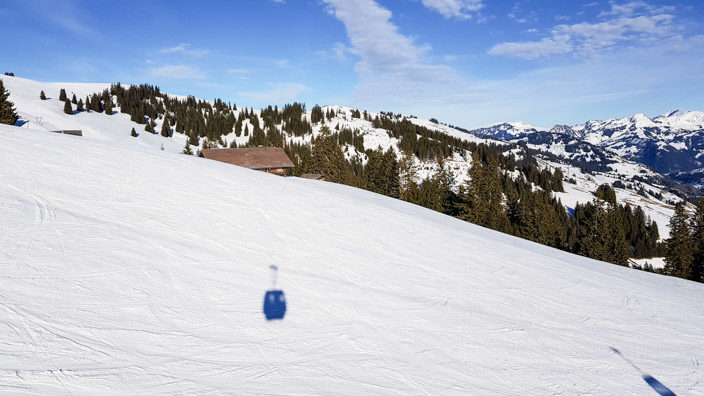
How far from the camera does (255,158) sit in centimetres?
4738

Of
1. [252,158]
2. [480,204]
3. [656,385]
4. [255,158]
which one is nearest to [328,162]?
[255,158]

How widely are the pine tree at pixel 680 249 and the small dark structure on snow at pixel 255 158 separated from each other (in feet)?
155

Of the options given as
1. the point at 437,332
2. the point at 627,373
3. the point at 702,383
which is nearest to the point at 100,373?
the point at 437,332

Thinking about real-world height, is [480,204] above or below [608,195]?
below

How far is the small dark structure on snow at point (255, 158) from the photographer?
45969 millimetres

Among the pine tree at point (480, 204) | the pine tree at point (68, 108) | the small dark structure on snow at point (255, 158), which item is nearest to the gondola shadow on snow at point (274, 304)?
the pine tree at point (480, 204)

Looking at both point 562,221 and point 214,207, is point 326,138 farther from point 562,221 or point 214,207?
point 562,221

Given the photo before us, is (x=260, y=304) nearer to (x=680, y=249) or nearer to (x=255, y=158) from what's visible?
(x=255, y=158)

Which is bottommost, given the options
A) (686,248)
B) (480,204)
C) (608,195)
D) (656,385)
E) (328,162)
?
(686,248)

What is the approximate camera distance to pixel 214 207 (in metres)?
9.36

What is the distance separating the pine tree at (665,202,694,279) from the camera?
35188 mm

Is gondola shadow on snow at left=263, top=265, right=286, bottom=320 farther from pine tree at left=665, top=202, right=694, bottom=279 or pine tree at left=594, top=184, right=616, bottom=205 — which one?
pine tree at left=594, top=184, right=616, bottom=205

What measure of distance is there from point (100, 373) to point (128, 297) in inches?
65.5

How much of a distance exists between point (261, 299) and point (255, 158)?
43646 mm
